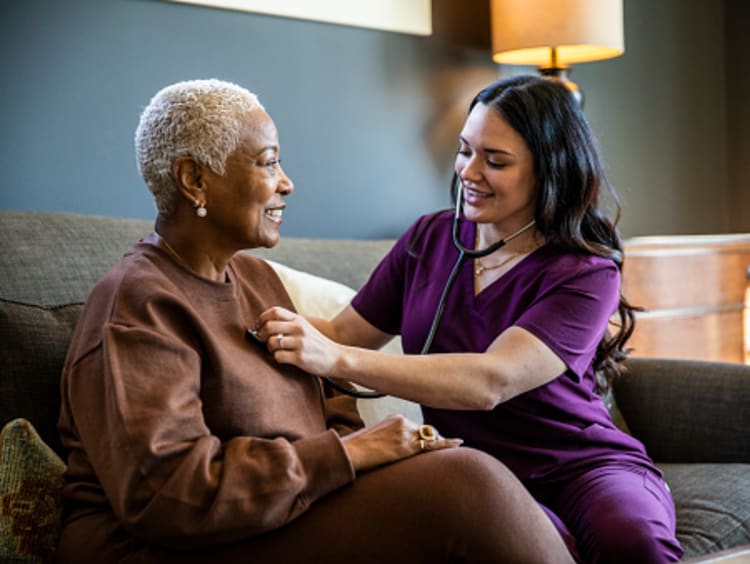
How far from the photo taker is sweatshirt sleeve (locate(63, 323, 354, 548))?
1.26 m

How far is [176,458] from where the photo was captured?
1269 millimetres

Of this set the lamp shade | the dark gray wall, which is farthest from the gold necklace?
the lamp shade

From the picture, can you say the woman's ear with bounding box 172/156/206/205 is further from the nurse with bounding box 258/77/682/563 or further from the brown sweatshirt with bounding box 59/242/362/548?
the nurse with bounding box 258/77/682/563

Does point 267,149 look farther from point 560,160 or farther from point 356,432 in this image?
point 560,160

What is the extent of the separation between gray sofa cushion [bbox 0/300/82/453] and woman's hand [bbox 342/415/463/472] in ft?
1.64

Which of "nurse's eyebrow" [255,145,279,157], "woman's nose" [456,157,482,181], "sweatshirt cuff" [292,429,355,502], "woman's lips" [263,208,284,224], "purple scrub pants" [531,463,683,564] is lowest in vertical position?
"purple scrub pants" [531,463,683,564]

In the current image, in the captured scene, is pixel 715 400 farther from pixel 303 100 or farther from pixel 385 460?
pixel 303 100

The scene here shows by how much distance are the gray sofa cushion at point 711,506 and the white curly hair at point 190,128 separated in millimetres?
1028

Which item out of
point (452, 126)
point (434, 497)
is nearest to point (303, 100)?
point (452, 126)

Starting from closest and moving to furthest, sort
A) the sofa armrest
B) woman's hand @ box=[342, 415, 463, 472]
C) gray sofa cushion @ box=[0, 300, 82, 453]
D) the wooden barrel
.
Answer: woman's hand @ box=[342, 415, 463, 472]
gray sofa cushion @ box=[0, 300, 82, 453]
the sofa armrest
the wooden barrel

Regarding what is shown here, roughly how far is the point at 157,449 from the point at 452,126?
6.99 feet

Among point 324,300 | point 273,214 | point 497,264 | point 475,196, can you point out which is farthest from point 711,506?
point 273,214

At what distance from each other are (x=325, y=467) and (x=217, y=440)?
0.47 ft

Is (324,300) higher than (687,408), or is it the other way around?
(324,300)
